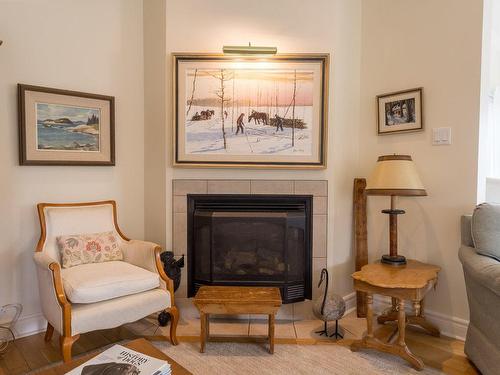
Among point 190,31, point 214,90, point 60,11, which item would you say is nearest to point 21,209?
point 60,11

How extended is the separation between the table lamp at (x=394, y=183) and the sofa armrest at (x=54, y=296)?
2.06 m

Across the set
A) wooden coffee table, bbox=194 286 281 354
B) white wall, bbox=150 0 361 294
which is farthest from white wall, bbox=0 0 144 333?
wooden coffee table, bbox=194 286 281 354

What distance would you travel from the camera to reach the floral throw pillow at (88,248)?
215 centimetres

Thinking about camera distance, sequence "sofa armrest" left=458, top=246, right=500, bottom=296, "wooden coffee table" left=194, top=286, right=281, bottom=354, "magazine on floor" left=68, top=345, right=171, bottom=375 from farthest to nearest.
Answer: "wooden coffee table" left=194, top=286, right=281, bottom=354, "sofa armrest" left=458, top=246, right=500, bottom=296, "magazine on floor" left=68, top=345, right=171, bottom=375

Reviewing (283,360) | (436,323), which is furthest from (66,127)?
(436,323)

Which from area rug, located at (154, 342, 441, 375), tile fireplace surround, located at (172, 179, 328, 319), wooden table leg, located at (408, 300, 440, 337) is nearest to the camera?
area rug, located at (154, 342, 441, 375)

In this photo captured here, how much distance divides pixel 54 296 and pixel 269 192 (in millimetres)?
1582

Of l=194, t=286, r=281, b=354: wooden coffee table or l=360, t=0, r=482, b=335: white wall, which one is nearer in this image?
l=194, t=286, r=281, b=354: wooden coffee table

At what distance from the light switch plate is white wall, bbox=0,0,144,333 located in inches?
94.0

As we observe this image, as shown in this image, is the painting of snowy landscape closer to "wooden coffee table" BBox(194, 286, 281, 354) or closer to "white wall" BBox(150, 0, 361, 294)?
"white wall" BBox(150, 0, 361, 294)

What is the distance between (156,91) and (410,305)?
2.72m

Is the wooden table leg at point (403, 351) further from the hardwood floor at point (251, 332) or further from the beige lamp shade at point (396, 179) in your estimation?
the beige lamp shade at point (396, 179)

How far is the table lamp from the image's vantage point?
2117 millimetres

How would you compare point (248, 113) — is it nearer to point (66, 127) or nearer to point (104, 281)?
point (66, 127)
